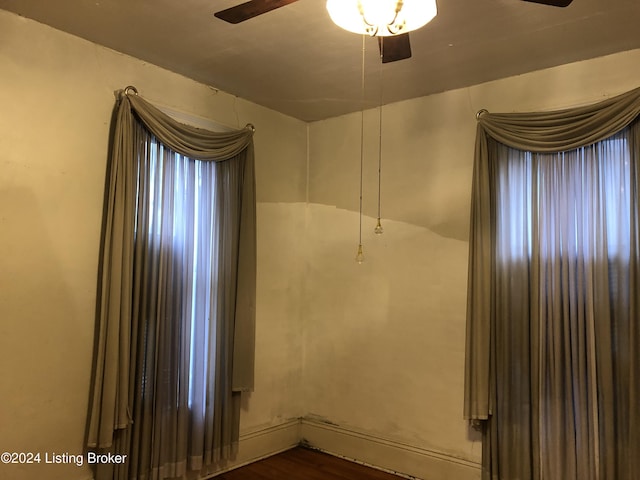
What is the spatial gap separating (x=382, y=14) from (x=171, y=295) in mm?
2055

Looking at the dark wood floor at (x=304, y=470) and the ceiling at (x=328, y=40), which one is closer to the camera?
the ceiling at (x=328, y=40)

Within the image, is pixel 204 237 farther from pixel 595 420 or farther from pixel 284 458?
pixel 595 420

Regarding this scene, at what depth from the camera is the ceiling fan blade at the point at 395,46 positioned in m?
1.95

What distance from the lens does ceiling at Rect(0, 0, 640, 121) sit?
2.38m

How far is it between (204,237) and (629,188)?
97.3 inches

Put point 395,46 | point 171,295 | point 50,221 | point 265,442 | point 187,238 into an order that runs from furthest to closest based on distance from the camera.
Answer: point 265,442, point 187,238, point 171,295, point 50,221, point 395,46

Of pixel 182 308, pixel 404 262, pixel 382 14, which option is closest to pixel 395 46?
pixel 382 14

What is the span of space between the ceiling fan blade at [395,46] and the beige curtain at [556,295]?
4.00ft

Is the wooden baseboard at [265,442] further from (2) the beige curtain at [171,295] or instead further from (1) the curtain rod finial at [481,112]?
(1) the curtain rod finial at [481,112]

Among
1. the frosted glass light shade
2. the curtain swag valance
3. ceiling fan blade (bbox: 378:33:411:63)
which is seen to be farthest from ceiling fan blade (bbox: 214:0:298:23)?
the curtain swag valance

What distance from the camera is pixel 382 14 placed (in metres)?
1.63

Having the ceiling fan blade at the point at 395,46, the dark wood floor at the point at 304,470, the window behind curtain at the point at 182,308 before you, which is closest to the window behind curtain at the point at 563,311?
the dark wood floor at the point at 304,470

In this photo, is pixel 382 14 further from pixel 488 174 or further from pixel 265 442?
pixel 265 442

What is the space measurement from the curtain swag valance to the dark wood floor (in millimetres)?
920
